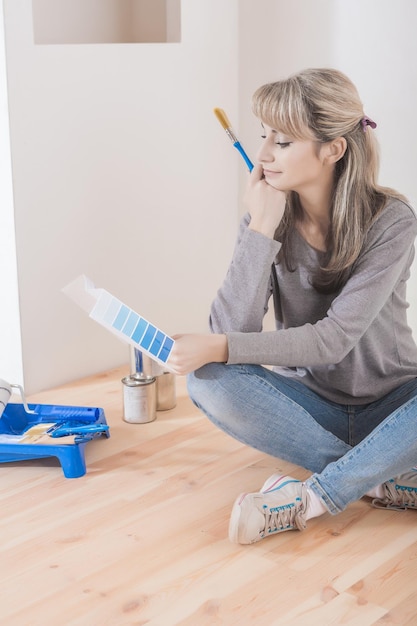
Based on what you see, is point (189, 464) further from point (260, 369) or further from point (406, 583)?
point (406, 583)

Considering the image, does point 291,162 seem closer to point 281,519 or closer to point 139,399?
point 281,519

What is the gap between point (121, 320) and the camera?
164 centimetres

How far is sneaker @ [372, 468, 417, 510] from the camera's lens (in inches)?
70.9

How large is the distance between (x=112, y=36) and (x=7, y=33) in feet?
1.95

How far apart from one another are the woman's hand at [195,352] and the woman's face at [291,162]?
35cm

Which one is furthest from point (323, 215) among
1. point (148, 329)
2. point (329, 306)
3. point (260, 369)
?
point (148, 329)

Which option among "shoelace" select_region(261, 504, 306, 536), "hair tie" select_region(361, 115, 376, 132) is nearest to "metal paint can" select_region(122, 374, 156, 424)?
"shoelace" select_region(261, 504, 306, 536)

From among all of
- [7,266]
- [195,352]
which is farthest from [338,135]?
[7,266]

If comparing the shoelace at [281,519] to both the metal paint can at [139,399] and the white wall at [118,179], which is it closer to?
the metal paint can at [139,399]

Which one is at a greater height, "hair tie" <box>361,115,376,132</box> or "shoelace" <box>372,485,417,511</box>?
"hair tie" <box>361,115,376,132</box>

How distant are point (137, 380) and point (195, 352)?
1.99 feet

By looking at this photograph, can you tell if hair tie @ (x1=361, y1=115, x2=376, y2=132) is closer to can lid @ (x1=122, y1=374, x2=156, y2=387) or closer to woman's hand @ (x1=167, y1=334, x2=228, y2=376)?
woman's hand @ (x1=167, y1=334, x2=228, y2=376)

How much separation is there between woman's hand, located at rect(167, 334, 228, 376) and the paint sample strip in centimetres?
2

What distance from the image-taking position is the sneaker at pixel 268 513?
167 centimetres
